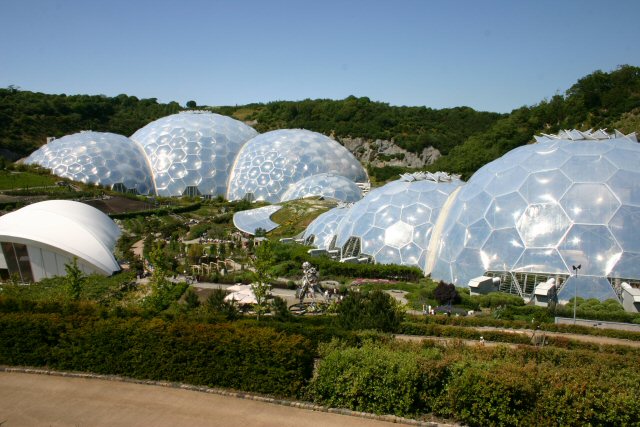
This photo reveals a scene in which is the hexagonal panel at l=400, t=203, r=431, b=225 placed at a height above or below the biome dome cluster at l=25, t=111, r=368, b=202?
below

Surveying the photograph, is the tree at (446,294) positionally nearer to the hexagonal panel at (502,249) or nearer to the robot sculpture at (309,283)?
the hexagonal panel at (502,249)

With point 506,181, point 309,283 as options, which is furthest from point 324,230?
point 506,181

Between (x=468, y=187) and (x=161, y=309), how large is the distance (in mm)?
15924

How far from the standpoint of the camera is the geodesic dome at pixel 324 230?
1216 inches

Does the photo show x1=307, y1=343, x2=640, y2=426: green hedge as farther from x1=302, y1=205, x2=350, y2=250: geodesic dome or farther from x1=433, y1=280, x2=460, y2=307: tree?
x1=302, y1=205, x2=350, y2=250: geodesic dome

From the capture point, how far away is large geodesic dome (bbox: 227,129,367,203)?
5038 centimetres

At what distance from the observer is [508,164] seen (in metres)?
25.0

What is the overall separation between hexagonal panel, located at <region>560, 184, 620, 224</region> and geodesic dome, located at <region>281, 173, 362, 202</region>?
77.0 ft

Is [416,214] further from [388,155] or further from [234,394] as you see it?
[388,155]

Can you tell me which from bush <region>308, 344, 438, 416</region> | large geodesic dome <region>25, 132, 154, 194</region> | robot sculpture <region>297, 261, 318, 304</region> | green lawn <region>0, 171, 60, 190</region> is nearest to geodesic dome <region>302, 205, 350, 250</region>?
robot sculpture <region>297, 261, 318, 304</region>

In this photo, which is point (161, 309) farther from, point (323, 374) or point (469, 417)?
point (469, 417)

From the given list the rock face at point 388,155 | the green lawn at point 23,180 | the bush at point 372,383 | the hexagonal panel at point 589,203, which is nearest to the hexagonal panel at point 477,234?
the hexagonal panel at point 589,203

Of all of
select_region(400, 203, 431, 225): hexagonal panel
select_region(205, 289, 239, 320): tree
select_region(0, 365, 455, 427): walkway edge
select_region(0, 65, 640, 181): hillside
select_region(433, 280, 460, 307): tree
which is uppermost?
select_region(0, 65, 640, 181): hillside

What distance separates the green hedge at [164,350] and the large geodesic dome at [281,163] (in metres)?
35.6
